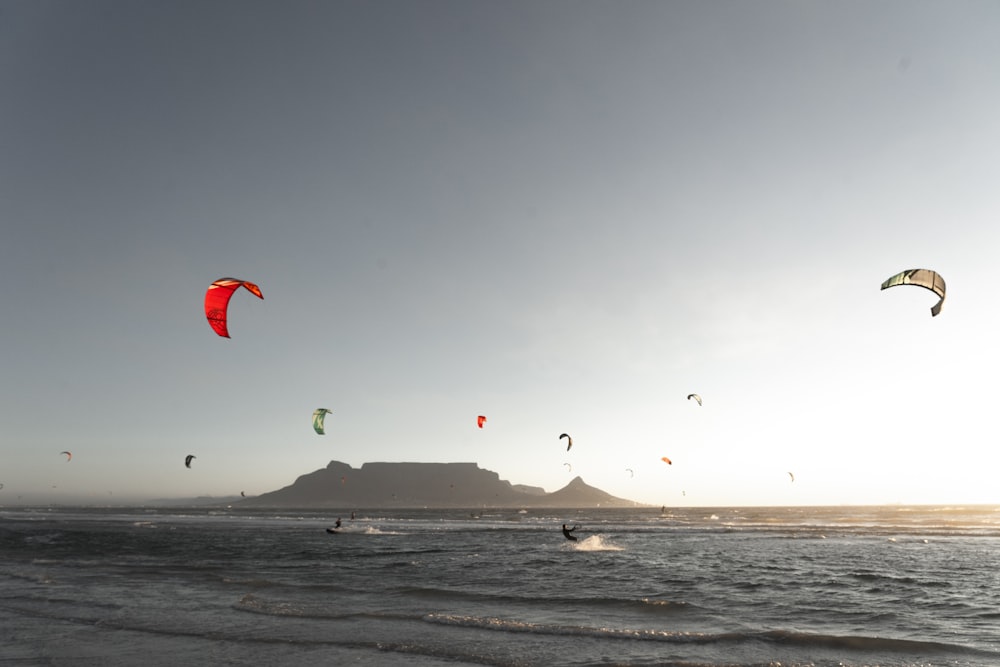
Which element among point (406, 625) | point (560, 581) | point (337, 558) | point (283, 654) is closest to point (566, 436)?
point (337, 558)

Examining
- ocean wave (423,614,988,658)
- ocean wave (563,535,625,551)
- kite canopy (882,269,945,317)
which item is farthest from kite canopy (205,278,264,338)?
ocean wave (563,535,625,551)

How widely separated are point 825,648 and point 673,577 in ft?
35.0

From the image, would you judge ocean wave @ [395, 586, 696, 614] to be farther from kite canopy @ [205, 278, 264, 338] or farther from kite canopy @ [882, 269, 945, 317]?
kite canopy @ [882, 269, 945, 317]

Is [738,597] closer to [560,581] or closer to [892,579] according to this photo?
[560,581]

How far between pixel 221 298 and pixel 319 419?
66.6 ft

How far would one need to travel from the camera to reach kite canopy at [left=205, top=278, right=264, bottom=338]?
14.7m

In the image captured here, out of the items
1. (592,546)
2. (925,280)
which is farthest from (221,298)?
(592,546)

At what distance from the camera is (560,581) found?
801 inches

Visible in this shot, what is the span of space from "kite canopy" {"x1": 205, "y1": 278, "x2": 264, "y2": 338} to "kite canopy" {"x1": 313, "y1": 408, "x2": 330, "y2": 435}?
18637 millimetres

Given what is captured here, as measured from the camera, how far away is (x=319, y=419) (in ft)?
112

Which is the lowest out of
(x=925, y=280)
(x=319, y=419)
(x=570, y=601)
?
(x=570, y=601)

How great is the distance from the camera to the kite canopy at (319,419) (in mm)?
33081

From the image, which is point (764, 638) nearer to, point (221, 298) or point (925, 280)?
point (925, 280)

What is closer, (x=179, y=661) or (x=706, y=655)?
(x=179, y=661)
